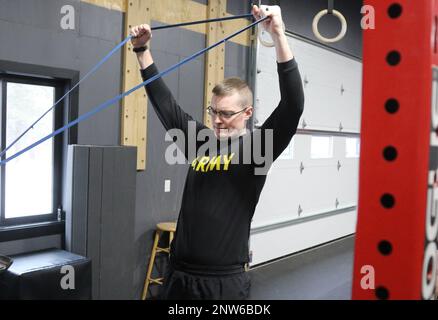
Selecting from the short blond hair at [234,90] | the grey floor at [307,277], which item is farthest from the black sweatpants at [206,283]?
the grey floor at [307,277]

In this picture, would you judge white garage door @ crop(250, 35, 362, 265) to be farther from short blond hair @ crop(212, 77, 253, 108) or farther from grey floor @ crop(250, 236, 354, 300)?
short blond hair @ crop(212, 77, 253, 108)

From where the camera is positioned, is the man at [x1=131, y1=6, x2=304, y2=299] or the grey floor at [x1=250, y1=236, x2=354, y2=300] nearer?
the man at [x1=131, y1=6, x2=304, y2=299]

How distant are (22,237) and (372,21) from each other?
9.98 ft

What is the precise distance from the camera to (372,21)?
2.30 ft

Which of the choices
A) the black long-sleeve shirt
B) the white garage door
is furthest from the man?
the white garage door

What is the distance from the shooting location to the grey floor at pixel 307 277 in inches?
159

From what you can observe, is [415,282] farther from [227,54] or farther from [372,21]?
[227,54]

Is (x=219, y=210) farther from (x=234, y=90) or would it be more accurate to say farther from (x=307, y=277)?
(x=307, y=277)

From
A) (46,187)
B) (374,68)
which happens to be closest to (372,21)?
(374,68)

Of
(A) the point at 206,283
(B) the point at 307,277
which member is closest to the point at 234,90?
(A) the point at 206,283

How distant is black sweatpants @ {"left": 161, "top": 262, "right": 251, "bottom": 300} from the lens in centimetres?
147

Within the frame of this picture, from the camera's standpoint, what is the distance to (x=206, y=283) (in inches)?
58.1

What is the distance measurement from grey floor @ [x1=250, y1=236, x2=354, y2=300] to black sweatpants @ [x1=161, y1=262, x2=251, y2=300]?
2.46 m

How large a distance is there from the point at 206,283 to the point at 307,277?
3413mm
